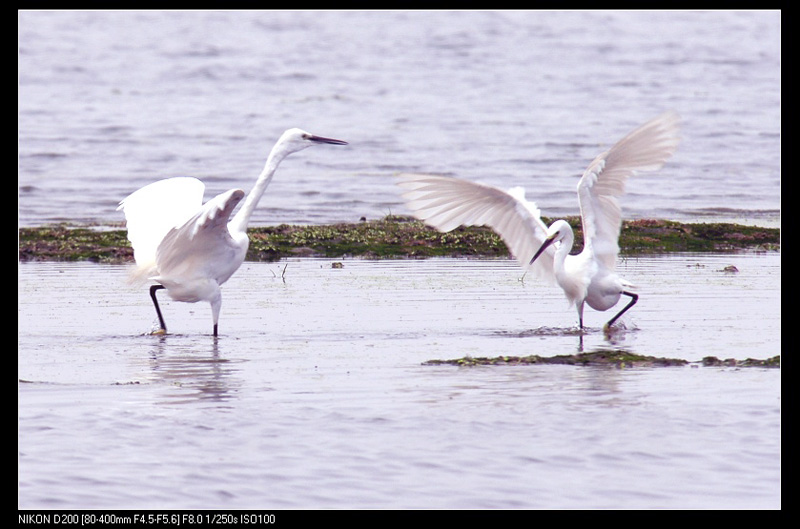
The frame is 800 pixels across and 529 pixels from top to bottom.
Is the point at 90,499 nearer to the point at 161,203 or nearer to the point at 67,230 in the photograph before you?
the point at 161,203

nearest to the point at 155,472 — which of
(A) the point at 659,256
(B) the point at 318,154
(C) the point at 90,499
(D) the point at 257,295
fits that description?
(C) the point at 90,499

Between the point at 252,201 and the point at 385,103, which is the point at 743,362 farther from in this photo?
the point at 385,103

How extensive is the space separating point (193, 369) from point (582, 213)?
3280 millimetres

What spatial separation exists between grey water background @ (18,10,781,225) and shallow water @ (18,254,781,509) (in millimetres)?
7172

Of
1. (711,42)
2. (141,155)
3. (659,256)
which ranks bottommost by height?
(659,256)

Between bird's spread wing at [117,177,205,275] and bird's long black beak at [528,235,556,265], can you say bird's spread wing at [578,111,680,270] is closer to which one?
bird's long black beak at [528,235,556,265]

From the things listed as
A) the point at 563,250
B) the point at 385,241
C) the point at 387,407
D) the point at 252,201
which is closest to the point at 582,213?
the point at 563,250

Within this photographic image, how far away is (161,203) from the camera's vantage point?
31.1ft

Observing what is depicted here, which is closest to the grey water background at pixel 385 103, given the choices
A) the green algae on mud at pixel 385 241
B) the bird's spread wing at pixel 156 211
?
the green algae on mud at pixel 385 241

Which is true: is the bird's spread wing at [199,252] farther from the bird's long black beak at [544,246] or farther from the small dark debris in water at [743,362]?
the small dark debris in water at [743,362]

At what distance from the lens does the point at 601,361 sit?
7.40 metres

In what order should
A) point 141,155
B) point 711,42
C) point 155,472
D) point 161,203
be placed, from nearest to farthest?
point 155,472 → point 161,203 → point 141,155 → point 711,42

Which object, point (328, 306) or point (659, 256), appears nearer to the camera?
point (328, 306)

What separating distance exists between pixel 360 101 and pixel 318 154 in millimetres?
7039
